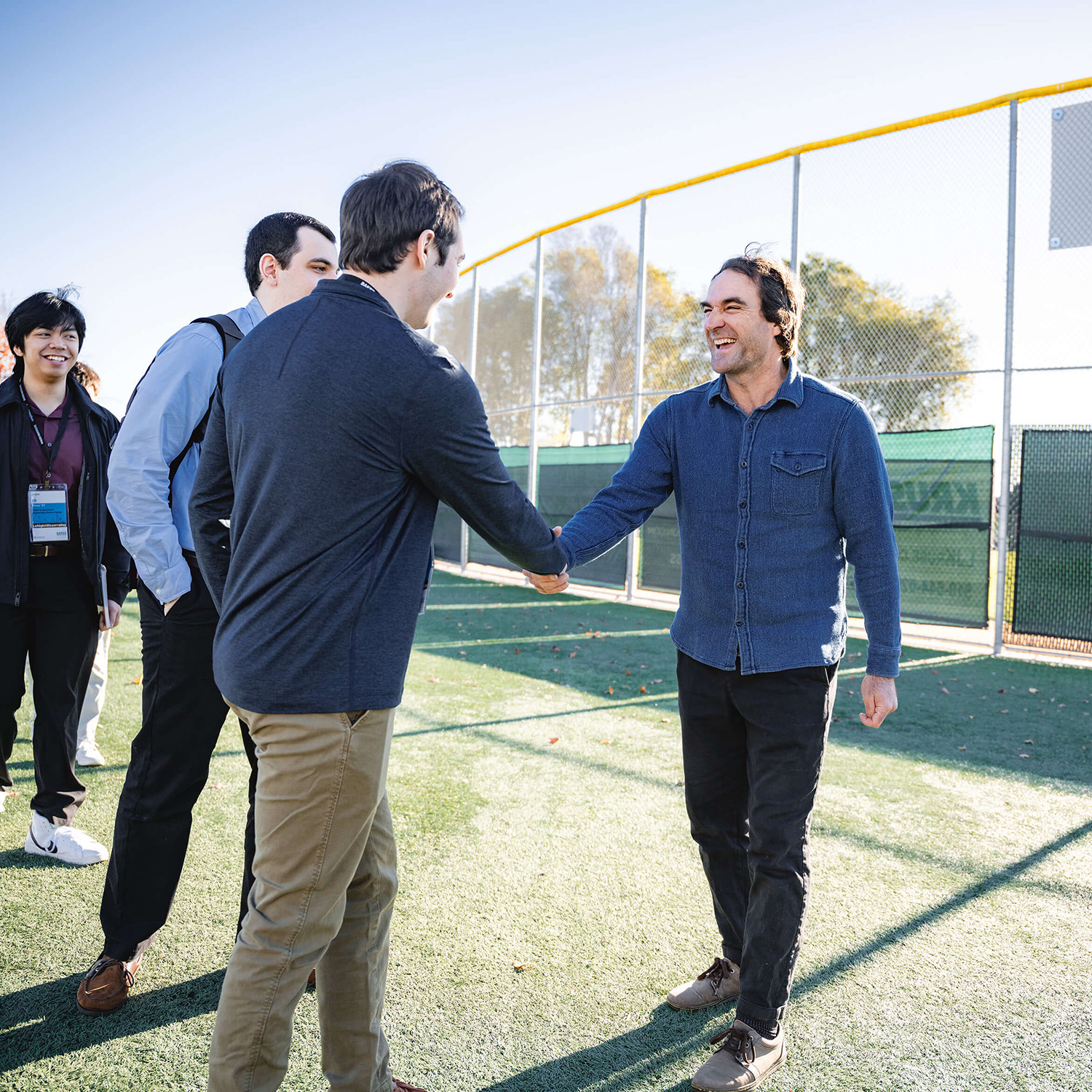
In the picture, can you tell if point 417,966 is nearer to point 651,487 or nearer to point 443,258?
point 651,487

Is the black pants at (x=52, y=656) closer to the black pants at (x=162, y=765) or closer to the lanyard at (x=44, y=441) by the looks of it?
the lanyard at (x=44, y=441)

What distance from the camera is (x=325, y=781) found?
1.68m

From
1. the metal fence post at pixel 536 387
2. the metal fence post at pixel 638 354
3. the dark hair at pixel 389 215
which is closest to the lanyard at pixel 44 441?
the dark hair at pixel 389 215

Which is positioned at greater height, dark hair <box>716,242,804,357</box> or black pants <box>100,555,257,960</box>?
dark hair <box>716,242,804,357</box>

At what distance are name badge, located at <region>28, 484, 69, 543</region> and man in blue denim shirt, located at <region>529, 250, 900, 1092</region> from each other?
2.10 meters

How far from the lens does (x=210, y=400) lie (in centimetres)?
255

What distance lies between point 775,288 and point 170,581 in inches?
72.8

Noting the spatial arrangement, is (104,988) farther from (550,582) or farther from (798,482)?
(798,482)

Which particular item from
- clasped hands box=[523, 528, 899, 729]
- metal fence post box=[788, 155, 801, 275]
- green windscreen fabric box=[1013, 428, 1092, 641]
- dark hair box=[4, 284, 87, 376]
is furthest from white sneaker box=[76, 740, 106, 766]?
metal fence post box=[788, 155, 801, 275]

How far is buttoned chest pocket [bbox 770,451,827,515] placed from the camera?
243 cm

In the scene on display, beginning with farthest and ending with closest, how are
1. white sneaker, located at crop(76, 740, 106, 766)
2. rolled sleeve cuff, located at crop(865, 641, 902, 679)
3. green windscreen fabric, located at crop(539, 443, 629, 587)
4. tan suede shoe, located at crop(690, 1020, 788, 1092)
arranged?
green windscreen fabric, located at crop(539, 443, 629, 587) → white sneaker, located at crop(76, 740, 106, 766) → rolled sleeve cuff, located at crop(865, 641, 902, 679) → tan suede shoe, located at crop(690, 1020, 788, 1092)

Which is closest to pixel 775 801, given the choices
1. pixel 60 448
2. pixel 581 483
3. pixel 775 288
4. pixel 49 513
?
pixel 775 288

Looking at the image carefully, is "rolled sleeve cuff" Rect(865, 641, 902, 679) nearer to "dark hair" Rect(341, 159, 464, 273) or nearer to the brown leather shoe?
"dark hair" Rect(341, 159, 464, 273)

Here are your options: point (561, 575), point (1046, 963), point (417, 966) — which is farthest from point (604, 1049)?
point (1046, 963)
